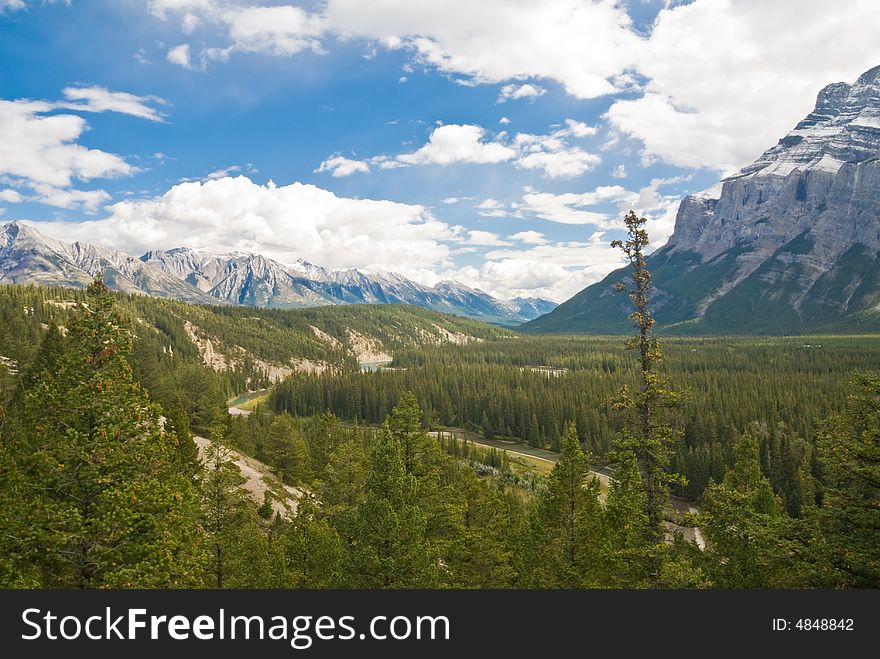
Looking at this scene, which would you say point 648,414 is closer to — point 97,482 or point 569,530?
point 569,530

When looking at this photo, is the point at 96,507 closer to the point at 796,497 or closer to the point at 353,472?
the point at 353,472

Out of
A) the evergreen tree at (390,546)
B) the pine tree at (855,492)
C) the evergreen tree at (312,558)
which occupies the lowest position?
the evergreen tree at (312,558)

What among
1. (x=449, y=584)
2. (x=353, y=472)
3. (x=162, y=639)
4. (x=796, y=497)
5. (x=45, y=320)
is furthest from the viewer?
(x=45, y=320)

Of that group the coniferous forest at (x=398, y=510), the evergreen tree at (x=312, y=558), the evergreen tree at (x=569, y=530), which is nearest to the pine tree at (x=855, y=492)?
the coniferous forest at (x=398, y=510)

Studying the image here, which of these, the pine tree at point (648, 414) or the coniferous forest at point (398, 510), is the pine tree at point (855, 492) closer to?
the coniferous forest at point (398, 510)

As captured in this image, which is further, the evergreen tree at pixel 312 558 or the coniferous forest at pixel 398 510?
the evergreen tree at pixel 312 558

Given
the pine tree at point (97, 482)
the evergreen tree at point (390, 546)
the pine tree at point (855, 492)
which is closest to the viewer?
the pine tree at point (855, 492)

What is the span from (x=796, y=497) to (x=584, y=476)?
72.6m

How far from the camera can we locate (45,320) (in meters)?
194

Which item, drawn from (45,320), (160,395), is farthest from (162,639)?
(45,320)

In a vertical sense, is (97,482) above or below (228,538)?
above

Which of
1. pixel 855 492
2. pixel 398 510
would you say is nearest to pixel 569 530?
pixel 398 510

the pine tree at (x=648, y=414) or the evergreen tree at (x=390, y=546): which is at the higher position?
the pine tree at (x=648, y=414)

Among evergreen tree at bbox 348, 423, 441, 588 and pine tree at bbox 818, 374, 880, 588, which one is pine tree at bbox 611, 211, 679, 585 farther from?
evergreen tree at bbox 348, 423, 441, 588
